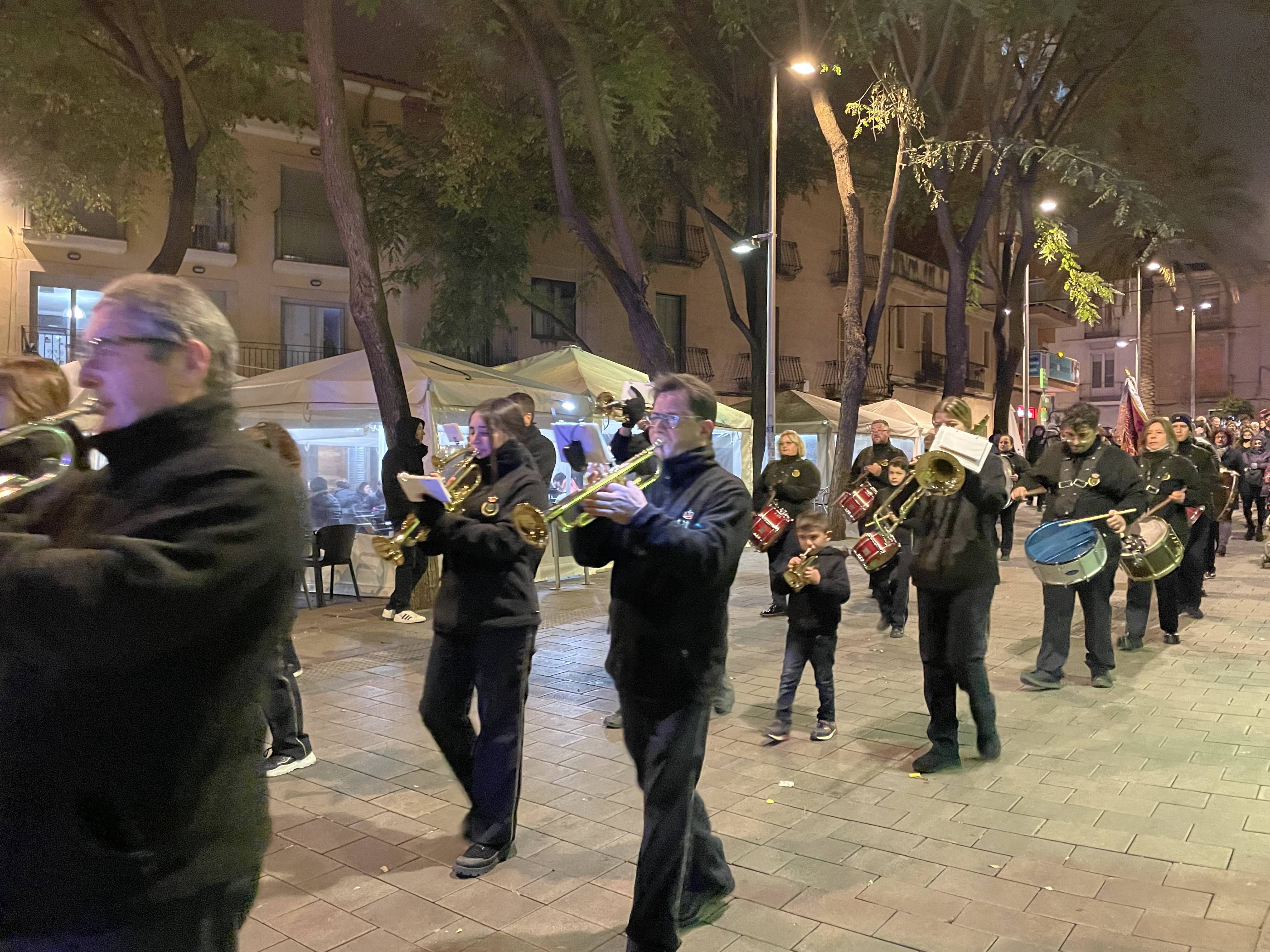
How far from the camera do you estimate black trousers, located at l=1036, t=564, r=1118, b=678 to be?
714cm

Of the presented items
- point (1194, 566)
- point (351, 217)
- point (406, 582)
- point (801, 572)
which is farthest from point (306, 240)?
point (801, 572)

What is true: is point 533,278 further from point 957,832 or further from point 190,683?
point 190,683

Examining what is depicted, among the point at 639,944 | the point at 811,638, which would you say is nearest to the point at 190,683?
the point at 639,944

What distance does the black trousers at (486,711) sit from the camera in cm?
401

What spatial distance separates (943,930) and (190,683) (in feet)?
9.71

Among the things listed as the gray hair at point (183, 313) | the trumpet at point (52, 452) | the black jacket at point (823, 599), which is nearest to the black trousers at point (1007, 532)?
the black jacket at point (823, 599)

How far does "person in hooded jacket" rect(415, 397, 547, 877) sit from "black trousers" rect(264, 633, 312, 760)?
5.32 feet

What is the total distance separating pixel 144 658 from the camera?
1622mm

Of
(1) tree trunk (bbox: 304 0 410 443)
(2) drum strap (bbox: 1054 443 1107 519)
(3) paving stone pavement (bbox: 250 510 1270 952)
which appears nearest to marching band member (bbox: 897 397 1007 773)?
(3) paving stone pavement (bbox: 250 510 1270 952)

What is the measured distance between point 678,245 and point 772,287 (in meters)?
10.3

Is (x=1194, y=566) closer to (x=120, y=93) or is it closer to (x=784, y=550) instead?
(x=784, y=550)

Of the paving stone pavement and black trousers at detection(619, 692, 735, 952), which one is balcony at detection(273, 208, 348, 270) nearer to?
the paving stone pavement

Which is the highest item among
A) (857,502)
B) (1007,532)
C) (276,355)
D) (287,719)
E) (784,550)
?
(276,355)

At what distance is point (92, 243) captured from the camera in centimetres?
1878
